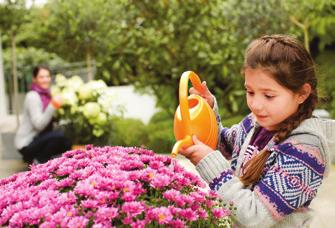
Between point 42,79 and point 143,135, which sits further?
point 143,135

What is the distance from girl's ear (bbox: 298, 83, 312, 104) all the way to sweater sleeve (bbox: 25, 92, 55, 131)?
4547mm

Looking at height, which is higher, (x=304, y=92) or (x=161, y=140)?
(x=304, y=92)

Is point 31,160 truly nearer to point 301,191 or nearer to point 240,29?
point 240,29

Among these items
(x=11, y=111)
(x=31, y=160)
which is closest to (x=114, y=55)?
(x=31, y=160)

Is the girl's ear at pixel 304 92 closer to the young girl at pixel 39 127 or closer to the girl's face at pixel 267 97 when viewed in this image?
the girl's face at pixel 267 97

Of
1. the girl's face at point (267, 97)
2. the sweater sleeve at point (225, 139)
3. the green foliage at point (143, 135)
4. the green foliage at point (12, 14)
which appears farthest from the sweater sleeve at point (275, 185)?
the green foliage at point (12, 14)

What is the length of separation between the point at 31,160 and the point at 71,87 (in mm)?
1042

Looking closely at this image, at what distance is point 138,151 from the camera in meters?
1.91

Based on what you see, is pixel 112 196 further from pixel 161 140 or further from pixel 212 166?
pixel 161 140

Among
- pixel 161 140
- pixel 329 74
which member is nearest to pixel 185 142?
pixel 161 140

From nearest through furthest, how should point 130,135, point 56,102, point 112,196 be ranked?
point 112,196 < point 56,102 < point 130,135

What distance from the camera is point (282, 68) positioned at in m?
1.75

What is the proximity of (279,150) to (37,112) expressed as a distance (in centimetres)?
464

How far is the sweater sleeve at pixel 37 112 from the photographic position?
6055mm
